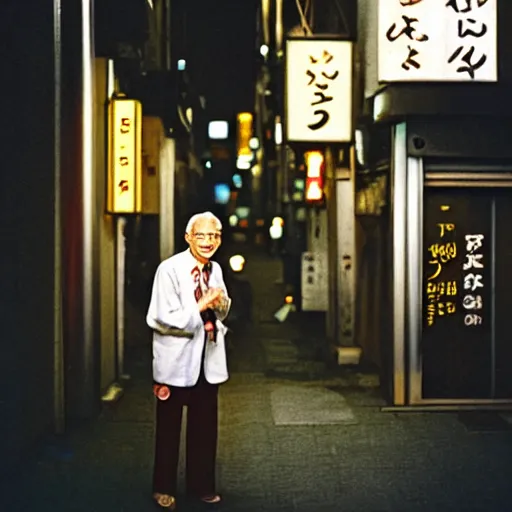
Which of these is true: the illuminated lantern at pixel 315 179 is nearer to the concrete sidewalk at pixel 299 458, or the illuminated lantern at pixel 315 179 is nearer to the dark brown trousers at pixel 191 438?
the concrete sidewalk at pixel 299 458

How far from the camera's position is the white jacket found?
779cm

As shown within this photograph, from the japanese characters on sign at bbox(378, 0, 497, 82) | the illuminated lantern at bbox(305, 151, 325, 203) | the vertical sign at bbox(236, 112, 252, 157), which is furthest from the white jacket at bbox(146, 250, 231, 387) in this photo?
the vertical sign at bbox(236, 112, 252, 157)

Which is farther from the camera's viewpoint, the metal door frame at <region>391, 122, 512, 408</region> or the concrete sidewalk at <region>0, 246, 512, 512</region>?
the metal door frame at <region>391, 122, 512, 408</region>

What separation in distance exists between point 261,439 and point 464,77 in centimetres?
509

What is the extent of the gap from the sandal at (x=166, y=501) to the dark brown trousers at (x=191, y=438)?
0.04m

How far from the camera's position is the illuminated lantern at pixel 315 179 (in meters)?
18.6

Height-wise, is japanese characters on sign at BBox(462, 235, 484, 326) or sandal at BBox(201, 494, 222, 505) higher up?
japanese characters on sign at BBox(462, 235, 484, 326)

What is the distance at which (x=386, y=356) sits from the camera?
12.8 meters

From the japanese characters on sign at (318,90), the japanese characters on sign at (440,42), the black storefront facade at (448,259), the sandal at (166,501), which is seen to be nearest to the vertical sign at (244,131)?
the japanese characters on sign at (318,90)

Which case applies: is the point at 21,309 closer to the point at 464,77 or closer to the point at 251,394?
the point at 251,394

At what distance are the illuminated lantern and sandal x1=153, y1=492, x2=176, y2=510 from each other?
11269 mm

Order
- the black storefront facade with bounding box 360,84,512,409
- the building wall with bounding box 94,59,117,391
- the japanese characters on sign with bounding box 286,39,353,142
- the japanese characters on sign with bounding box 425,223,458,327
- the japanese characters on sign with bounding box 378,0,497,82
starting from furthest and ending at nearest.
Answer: the japanese characters on sign with bounding box 286,39,353,142
the building wall with bounding box 94,59,117,391
the japanese characters on sign with bounding box 425,223,458,327
the black storefront facade with bounding box 360,84,512,409
the japanese characters on sign with bounding box 378,0,497,82

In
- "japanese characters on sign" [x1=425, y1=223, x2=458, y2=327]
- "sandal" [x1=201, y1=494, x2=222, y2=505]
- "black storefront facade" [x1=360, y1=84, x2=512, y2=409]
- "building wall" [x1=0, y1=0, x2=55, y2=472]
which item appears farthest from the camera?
"japanese characters on sign" [x1=425, y1=223, x2=458, y2=327]

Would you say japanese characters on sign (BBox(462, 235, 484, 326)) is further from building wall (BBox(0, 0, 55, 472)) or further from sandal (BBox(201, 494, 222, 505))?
sandal (BBox(201, 494, 222, 505))
